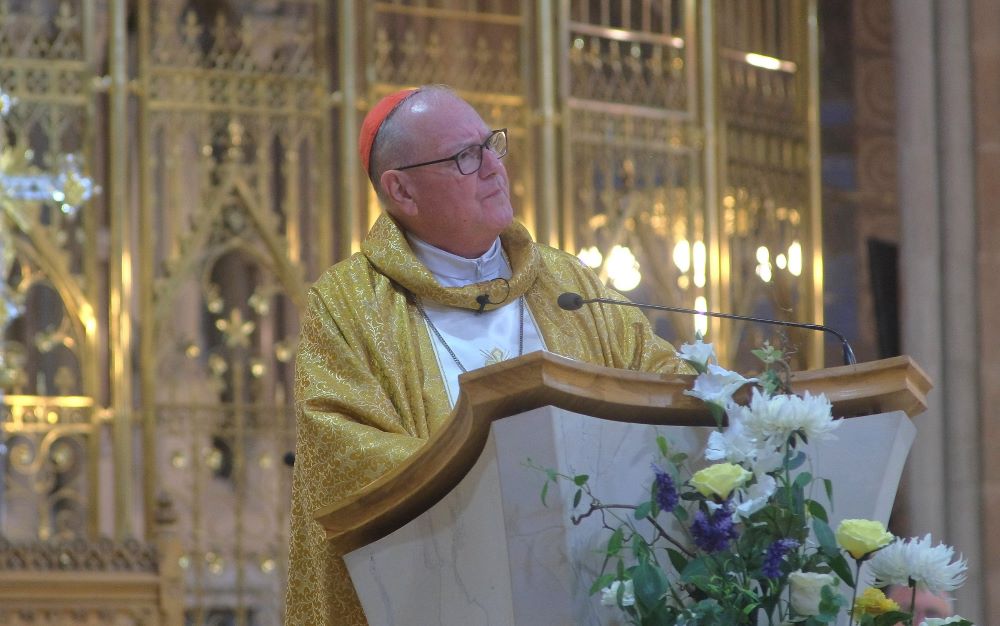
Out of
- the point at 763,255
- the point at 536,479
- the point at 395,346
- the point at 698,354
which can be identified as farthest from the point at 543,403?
the point at 763,255

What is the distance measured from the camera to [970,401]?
21.8ft

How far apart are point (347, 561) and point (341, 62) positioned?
4841 mm

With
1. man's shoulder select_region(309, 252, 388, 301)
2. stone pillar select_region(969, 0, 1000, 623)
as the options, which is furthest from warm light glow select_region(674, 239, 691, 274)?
man's shoulder select_region(309, 252, 388, 301)

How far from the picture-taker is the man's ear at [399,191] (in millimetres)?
2773

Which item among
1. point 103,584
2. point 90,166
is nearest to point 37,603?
point 103,584

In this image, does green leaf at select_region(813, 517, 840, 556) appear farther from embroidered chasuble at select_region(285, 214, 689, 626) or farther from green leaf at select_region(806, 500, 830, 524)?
embroidered chasuble at select_region(285, 214, 689, 626)

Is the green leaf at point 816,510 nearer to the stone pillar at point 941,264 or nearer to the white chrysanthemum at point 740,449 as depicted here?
the white chrysanthemum at point 740,449

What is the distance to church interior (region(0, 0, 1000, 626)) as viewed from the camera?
21.8ft

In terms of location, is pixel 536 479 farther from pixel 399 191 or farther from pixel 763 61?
pixel 763 61

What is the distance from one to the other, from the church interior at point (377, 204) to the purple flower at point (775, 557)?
181 inches

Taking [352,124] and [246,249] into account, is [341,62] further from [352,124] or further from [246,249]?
[246,249]

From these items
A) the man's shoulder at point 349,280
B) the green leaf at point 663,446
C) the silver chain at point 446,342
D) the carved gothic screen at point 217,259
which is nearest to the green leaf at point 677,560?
the green leaf at point 663,446

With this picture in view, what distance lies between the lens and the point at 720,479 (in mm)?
2029

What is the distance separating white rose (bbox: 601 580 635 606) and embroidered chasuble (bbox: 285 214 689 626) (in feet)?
1.46
